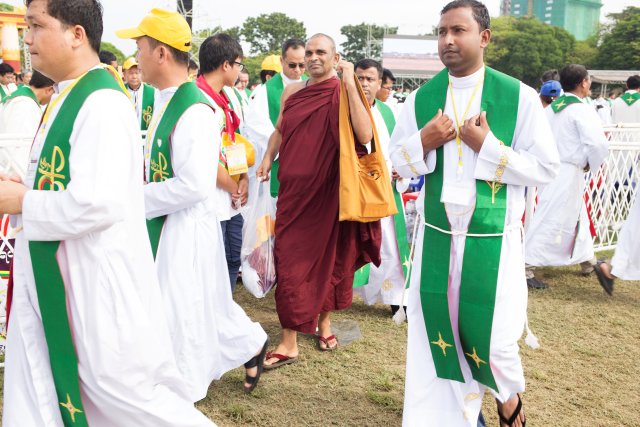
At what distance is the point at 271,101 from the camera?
5781mm

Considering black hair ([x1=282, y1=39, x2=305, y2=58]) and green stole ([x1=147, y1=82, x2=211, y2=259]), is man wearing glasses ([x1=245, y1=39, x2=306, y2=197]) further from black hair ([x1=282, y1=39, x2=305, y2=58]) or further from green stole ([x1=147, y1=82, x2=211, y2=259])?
green stole ([x1=147, y1=82, x2=211, y2=259])

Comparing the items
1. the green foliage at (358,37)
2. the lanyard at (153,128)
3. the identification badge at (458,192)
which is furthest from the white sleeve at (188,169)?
the green foliage at (358,37)

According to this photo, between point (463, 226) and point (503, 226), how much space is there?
17cm

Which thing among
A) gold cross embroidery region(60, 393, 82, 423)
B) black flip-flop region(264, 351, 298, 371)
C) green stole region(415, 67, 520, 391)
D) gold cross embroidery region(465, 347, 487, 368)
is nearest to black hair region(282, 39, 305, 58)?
black flip-flop region(264, 351, 298, 371)

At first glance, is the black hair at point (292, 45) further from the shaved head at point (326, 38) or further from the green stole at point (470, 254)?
the green stole at point (470, 254)

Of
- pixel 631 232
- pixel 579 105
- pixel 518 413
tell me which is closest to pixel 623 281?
pixel 631 232

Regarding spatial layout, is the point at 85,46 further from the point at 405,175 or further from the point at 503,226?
the point at 503,226

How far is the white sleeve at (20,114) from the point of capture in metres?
4.98

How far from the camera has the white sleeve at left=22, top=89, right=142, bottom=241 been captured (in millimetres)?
1907

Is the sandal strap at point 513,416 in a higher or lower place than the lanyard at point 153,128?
lower

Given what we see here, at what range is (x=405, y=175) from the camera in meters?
3.08

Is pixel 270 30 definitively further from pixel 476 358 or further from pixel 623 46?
pixel 476 358

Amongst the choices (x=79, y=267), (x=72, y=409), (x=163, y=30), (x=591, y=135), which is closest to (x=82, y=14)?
(x=79, y=267)

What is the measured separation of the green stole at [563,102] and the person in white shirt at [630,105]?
5974mm
